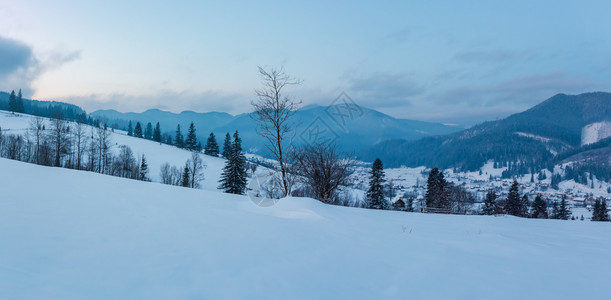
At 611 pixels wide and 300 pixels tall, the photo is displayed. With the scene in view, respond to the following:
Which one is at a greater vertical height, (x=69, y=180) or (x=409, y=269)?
(x=69, y=180)

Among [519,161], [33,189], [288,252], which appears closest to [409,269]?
[288,252]

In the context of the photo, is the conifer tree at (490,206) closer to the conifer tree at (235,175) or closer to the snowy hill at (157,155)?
the conifer tree at (235,175)

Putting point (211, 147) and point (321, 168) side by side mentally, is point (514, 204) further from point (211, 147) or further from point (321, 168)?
point (211, 147)

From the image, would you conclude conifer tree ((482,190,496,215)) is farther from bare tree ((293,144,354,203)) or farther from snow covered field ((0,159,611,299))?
snow covered field ((0,159,611,299))

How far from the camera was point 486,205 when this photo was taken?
33.2 m

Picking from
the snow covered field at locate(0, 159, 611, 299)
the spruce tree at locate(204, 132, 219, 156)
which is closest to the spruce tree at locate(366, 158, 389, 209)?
the snow covered field at locate(0, 159, 611, 299)

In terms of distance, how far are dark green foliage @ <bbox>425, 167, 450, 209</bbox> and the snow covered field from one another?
88.2 feet

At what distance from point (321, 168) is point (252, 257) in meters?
11.9

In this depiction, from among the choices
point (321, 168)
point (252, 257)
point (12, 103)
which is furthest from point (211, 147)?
point (12, 103)

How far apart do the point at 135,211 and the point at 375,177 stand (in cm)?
2644

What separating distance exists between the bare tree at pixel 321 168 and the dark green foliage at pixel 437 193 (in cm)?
2060

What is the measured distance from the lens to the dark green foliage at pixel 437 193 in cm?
3153

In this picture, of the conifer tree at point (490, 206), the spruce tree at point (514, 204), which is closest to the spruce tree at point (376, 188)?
the conifer tree at point (490, 206)

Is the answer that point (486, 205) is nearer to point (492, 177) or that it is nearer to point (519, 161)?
point (492, 177)
